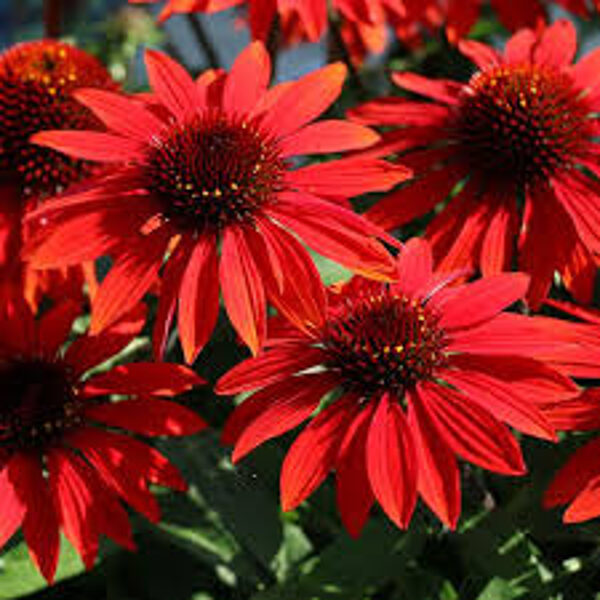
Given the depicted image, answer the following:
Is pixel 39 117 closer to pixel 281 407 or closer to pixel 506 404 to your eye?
pixel 281 407

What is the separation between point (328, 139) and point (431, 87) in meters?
0.17

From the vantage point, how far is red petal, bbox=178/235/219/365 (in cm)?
67

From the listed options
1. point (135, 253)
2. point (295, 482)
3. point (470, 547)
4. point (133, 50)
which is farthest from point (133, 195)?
point (133, 50)

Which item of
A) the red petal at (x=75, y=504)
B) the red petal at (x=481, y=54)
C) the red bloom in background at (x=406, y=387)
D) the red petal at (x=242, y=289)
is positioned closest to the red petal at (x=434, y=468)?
the red bloom in background at (x=406, y=387)

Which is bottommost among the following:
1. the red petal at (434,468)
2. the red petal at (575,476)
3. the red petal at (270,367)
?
the red petal at (575,476)

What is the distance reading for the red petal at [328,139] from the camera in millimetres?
762

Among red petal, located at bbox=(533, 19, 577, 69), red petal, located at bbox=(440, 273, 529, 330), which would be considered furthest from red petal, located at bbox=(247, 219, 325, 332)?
red petal, located at bbox=(533, 19, 577, 69)

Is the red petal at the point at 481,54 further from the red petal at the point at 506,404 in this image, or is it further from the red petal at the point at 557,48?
the red petal at the point at 506,404

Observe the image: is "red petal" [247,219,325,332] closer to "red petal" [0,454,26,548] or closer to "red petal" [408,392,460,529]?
"red petal" [408,392,460,529]

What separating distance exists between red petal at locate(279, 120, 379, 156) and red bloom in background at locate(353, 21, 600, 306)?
73 mm

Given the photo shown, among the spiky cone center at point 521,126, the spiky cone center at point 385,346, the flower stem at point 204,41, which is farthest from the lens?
the flower stem at point 204,41

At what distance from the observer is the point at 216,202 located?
75cm

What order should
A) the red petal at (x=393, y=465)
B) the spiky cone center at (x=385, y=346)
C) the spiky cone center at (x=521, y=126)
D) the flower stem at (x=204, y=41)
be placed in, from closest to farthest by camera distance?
the red petal at (x=393, y=465) < the spiky cone center at (x=385, y=346) < the spiky cone center at (x=521, y=126) < the flower stem at (x=204, y=41)

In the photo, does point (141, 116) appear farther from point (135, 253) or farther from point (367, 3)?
point (367, 3)
